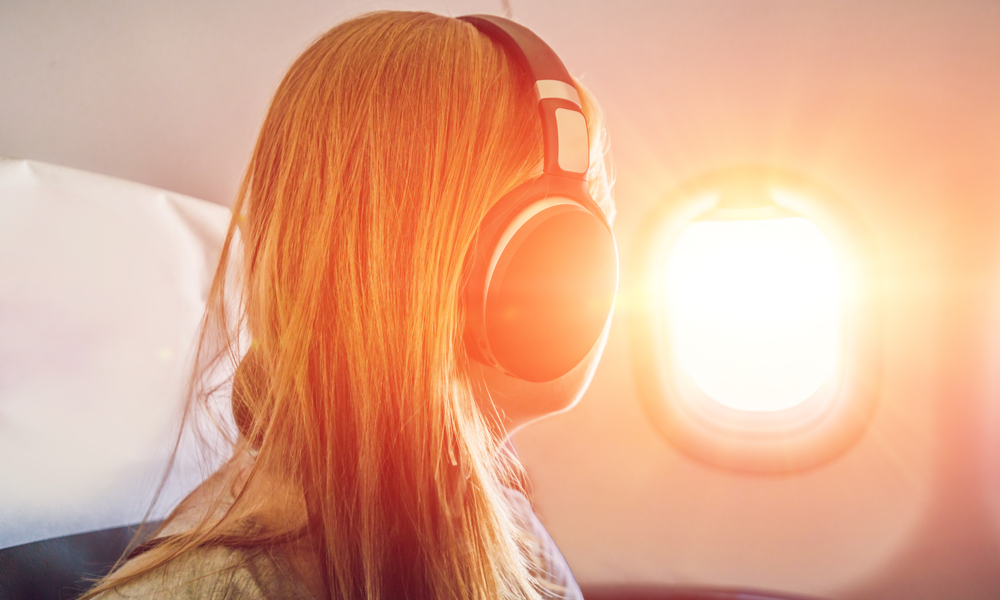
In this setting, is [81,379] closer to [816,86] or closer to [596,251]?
[596,251]

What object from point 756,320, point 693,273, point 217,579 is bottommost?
point 217,579

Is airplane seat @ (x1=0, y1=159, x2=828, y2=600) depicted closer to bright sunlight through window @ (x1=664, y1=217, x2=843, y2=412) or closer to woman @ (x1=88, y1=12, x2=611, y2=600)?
woman @ (x1=88, y1=12, x2=611, y2=600)

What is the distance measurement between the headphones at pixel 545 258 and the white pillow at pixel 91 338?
64 cm

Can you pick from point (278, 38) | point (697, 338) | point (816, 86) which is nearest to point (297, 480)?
point (278, 38)

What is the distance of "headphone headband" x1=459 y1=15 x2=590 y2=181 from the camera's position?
0.45 metres

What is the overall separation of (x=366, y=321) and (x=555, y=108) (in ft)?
0.91

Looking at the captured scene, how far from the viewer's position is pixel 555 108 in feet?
1.48

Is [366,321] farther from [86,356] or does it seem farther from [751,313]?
[751,313]

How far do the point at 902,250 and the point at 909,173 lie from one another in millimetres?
154

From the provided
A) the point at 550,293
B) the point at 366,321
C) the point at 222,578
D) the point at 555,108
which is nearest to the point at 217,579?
the point at 222,578

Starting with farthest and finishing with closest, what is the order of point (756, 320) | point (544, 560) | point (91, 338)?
point (756, 320) < point (544, 560) < point (91, 338)

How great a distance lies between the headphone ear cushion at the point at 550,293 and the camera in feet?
1.40

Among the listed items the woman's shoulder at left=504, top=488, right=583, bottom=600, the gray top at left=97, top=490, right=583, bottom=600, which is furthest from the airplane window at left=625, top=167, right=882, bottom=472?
the gray top at left=97, top=490, right=583, bottom=600

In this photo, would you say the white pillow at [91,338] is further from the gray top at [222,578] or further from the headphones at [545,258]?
the headphones at [545,258]
